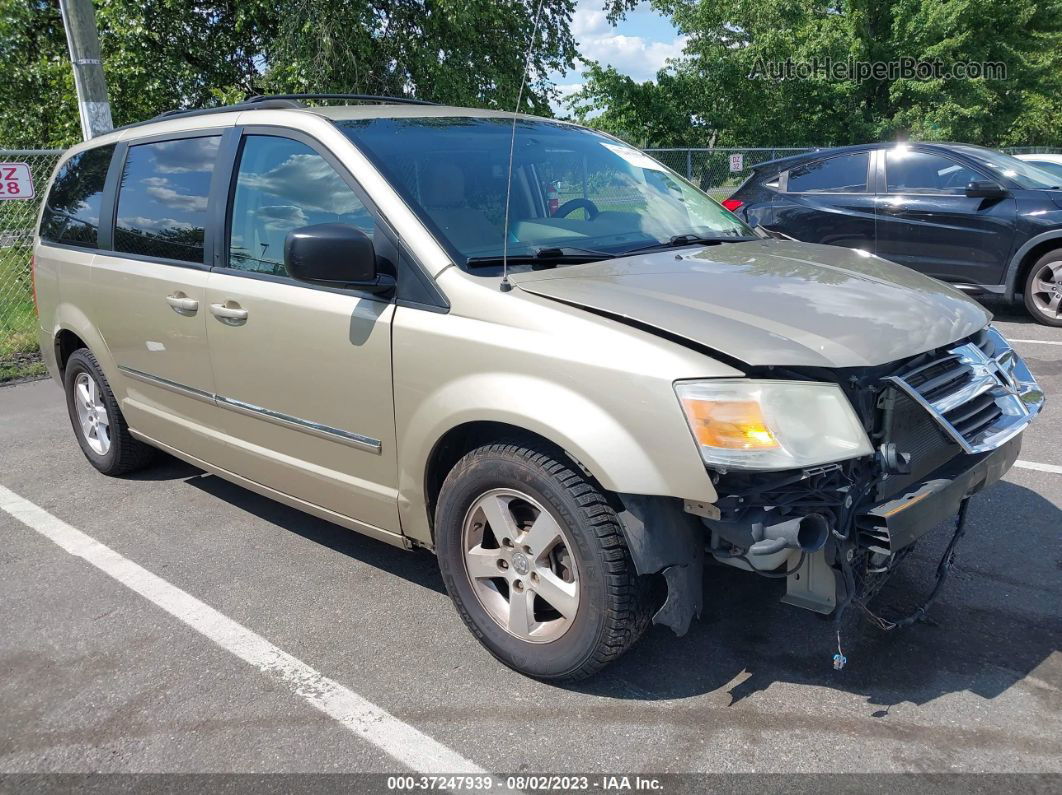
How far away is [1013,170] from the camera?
8.28 metres

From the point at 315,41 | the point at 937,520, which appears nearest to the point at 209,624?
the point at 937,520

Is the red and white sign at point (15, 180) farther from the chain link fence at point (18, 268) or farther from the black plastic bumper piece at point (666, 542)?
the black plastic bumper piece at point (666, 542)

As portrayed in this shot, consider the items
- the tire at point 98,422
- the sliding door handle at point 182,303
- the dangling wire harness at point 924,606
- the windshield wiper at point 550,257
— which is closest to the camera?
the dangling wire harness at point 924,606

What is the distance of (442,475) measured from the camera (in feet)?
10.2

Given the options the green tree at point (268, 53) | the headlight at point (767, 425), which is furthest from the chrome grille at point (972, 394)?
the green tree at point (268, 53)

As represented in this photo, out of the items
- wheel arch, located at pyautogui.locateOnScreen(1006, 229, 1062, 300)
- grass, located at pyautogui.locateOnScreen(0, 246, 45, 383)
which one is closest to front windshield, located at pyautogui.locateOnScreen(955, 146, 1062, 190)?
wheel arch, located at pyautogui.locateOnScreen(1006, 229, 1062, 300)

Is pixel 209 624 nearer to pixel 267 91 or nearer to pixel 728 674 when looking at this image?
pixel 728 674

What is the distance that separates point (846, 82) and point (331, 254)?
2797cm

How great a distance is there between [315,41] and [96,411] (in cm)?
1136

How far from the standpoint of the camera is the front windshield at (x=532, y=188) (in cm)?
317

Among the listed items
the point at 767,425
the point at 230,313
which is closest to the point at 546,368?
the point at 767,425

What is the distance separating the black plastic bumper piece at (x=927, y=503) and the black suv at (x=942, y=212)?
19.4ft

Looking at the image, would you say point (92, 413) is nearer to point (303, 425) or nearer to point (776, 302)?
point (303, 425)

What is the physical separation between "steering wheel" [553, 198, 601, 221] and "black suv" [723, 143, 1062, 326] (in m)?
5.85
